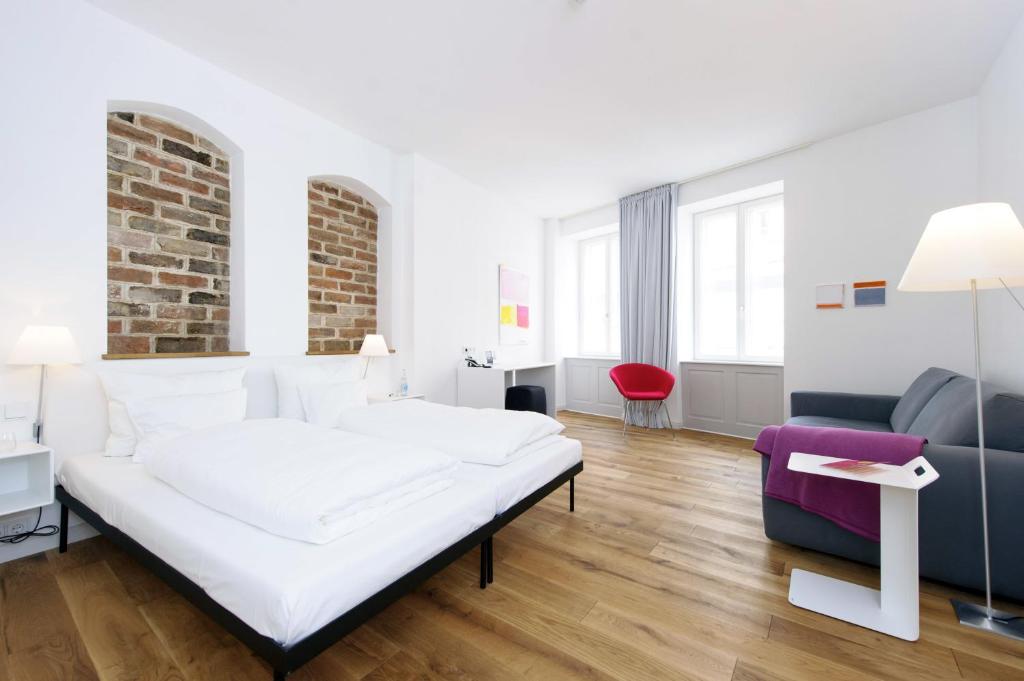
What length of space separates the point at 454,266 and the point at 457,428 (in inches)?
104

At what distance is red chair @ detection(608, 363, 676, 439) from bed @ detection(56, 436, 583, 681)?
2850 millimetres

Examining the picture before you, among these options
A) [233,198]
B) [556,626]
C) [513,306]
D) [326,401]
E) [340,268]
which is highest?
[233,198]

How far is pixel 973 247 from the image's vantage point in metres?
1.65

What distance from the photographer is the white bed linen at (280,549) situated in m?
1.13

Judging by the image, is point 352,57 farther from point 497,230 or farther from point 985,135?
point 985,135

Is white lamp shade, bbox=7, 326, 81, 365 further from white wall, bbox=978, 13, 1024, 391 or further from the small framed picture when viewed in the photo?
the small framed picture

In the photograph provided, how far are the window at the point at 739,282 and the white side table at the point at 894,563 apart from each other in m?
3.24

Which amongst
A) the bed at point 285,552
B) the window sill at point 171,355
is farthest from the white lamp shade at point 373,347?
the bed at point 285,552

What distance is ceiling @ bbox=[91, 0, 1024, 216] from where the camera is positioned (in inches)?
94.9

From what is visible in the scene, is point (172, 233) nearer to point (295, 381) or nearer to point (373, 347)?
point (295, 381)

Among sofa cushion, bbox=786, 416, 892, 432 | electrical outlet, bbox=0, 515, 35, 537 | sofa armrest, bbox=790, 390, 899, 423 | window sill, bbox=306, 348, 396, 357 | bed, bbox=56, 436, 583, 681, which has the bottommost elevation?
electrical outlet, bbox=0, 515, 35, 537

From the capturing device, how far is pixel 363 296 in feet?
13.4

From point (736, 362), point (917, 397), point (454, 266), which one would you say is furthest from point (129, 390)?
point (736, 362)

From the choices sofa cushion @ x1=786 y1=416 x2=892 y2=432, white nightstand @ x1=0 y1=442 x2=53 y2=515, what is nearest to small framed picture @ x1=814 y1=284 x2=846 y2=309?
sofa cushion @ x1=786 y1=416 x2=892 y2=432
